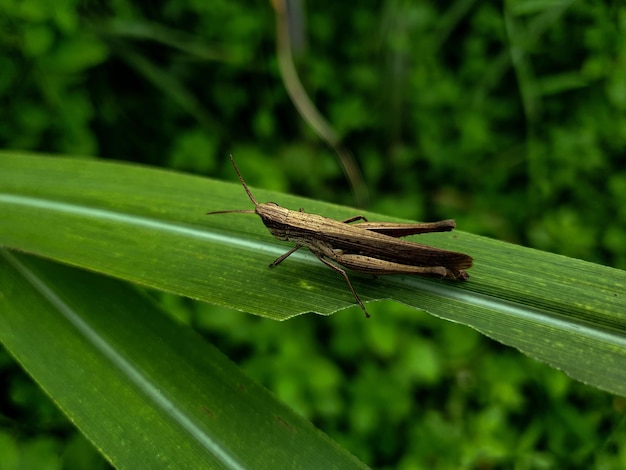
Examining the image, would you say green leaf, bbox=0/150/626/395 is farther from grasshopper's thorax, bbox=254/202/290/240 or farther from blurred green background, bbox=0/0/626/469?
blurred green background, bbox=0/0/626/469

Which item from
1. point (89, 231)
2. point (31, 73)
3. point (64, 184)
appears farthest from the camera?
point (31, 73)

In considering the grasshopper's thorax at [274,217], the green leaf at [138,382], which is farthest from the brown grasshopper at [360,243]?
the green leaf at [138,382]

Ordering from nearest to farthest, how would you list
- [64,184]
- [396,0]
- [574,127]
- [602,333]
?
[602,333] → [64,184] → [574,127] → [396,0]

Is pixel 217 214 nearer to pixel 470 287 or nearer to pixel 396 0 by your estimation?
pixel 470 287

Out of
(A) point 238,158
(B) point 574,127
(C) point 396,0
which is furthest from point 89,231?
(B) point 574,127

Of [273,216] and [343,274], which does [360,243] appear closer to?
[343,274]

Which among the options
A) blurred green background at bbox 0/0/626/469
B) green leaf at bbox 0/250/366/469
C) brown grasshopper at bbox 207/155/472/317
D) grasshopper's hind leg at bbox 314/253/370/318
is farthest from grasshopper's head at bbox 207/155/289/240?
green leaf at bbox 0/250/366/469

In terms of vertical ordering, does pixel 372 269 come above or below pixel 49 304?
above
